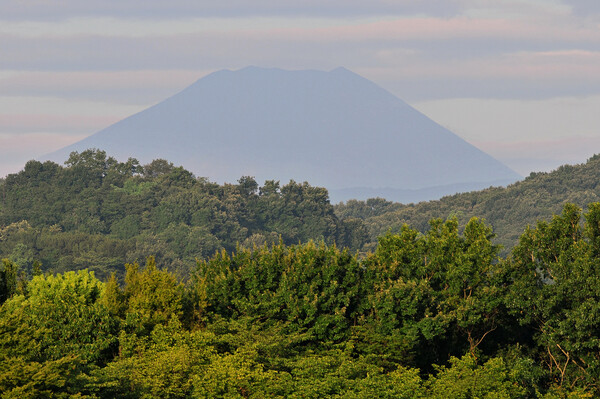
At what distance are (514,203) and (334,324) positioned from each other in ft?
306

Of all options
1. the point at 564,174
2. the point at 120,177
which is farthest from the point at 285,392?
the point at 564,174

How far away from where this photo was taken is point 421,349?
1532 inches

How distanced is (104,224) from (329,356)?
8161cm

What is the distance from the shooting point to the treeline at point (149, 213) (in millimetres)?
103812

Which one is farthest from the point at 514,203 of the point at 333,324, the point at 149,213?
the point at 333,324

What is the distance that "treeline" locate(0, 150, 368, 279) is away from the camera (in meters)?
104

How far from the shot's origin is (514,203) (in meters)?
128

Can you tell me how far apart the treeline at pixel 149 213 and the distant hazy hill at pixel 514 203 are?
506 inches

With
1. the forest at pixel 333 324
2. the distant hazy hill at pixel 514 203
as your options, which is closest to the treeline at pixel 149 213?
the distant hazy hill at pixel 514 203

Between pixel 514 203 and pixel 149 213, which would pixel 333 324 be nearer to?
pixel 149 213

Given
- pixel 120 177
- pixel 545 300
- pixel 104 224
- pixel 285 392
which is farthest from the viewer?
pixel 120 177

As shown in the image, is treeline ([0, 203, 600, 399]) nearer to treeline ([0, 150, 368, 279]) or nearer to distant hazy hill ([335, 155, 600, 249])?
treeline ([0, 150, 368, 279])

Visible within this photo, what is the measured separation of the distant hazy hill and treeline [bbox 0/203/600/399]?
79.8 metres

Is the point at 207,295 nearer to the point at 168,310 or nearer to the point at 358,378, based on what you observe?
the point at 168,310
